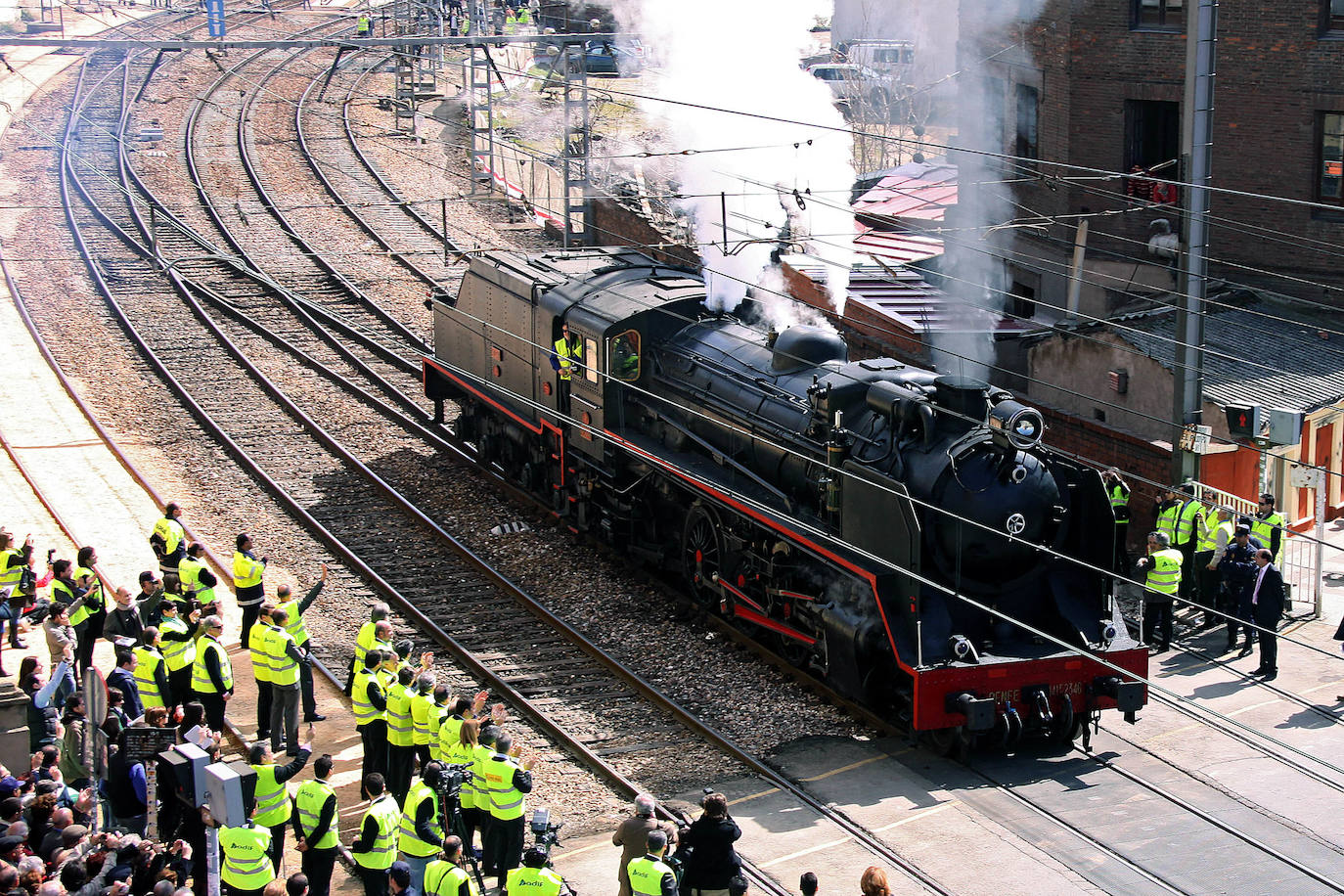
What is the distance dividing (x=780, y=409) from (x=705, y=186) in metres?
11.2


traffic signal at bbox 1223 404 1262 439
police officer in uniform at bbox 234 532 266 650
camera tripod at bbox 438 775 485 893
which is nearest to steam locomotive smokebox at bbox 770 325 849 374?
traffic signal at bbox 1223 404 1262 439

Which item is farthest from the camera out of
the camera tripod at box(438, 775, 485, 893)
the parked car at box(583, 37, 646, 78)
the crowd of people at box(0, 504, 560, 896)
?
the parked car at box(583, 37, 646, 78)

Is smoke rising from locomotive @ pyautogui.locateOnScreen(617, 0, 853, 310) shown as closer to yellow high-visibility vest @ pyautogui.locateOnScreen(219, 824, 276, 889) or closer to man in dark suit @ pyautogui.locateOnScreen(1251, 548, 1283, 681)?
man in dark suit @ pyautogui.locateOnScreen(1251, 548, 1283, 681)

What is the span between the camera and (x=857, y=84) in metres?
40.1

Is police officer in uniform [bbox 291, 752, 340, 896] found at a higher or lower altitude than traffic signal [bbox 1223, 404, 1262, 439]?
lower

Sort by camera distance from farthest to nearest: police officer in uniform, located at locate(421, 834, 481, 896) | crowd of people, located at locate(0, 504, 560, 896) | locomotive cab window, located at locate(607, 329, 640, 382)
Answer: locomotive cab window, located at locate(607, 329, 640, 382), crowd of people, located at locate(0, 504, 560, 896), police officer in uniform, located at locate(421, 834, 481, 896)

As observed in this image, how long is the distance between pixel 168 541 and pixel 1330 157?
16994 millimetres

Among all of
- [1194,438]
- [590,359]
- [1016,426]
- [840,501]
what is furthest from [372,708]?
[1194,438]

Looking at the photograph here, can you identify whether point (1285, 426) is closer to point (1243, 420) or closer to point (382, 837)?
point (1243, 420)

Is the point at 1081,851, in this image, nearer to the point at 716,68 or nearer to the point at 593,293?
the point at 593,293

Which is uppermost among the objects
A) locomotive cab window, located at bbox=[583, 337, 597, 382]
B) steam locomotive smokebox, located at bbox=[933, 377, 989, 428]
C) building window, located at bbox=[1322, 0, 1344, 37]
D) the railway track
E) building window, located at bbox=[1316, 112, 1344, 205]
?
building window, located at bbox=[1322, 0, 1344, 37]

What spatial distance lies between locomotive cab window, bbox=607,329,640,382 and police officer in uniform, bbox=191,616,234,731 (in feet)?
21.6

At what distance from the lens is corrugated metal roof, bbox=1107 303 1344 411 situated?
60.7ft

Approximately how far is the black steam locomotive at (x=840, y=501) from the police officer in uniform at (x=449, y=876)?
14.9 feet
